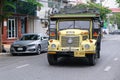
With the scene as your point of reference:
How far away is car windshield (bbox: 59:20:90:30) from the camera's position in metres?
17.8

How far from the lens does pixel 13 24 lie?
135ft

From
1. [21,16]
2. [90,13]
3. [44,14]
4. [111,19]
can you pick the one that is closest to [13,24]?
[21,16]

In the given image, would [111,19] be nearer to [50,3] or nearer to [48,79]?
[50,3]

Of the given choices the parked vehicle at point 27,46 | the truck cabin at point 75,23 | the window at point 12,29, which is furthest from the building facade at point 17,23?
the truck cabin at point 75,23

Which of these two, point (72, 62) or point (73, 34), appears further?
point (72, 62)

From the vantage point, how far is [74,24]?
17.9m

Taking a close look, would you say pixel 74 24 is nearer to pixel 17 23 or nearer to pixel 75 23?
pixel 75 23

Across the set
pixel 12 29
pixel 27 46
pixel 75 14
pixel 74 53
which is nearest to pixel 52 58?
pixel 74 53

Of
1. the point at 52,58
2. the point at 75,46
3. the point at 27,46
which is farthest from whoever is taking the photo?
the point at 27,46

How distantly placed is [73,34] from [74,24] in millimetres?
1059

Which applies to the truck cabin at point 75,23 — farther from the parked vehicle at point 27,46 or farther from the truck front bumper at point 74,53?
the parked vehicle at point 27,46

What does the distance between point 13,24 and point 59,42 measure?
2455cm

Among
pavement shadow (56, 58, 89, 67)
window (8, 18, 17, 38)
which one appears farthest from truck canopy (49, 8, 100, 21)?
window (8, 18, 17, 38)

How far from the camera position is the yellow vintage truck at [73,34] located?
16.8m
